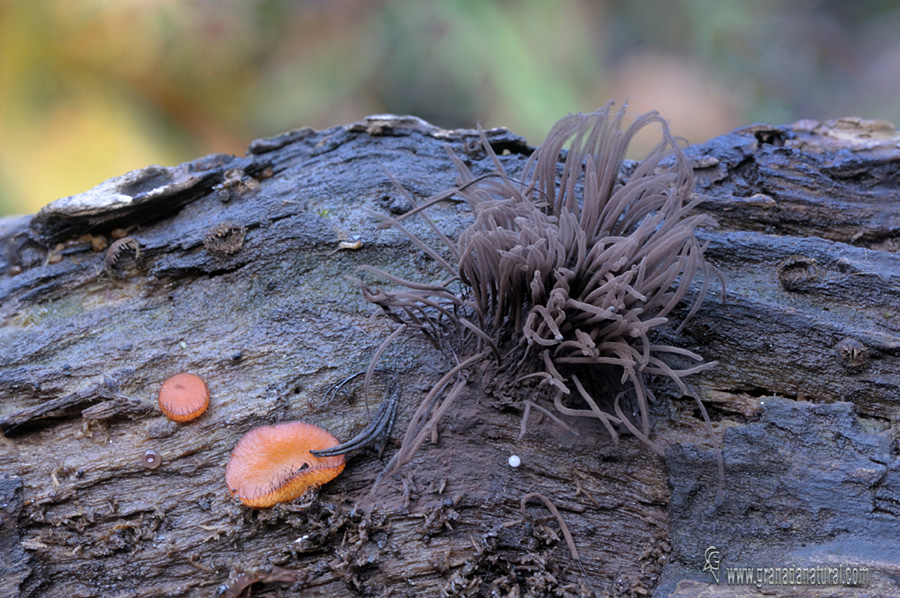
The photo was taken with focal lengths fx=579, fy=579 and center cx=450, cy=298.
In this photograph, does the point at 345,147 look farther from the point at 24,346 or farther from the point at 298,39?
the point at 298,39

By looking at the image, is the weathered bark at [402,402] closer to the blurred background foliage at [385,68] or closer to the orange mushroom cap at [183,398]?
the orange mushroom cap at [183,398]

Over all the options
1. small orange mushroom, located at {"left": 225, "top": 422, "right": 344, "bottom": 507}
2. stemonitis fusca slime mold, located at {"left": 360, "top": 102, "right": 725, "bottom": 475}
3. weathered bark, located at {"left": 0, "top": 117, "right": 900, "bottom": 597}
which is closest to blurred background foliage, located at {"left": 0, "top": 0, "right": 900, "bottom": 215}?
weathered bark, located at {"left": 0, "top": 117, "right": 900, "bottom": 597}

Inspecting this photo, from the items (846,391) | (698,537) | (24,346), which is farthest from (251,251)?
(846,391)

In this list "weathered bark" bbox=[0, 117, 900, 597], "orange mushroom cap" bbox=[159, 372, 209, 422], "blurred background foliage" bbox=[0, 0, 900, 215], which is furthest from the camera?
"blurred background foliage" bbox=[0, 0, 900, 215]

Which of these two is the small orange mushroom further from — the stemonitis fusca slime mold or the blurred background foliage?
the blurred background foliage

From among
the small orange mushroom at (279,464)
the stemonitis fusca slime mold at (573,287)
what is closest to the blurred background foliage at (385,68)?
the stemonitis fusca slime mold at (573,287)

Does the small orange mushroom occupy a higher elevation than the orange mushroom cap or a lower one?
lower

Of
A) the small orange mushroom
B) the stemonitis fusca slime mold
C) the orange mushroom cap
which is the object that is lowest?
the small orange mushroom
